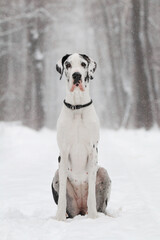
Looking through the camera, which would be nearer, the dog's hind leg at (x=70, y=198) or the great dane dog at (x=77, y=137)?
the great dane dog at (x=77, y=137)

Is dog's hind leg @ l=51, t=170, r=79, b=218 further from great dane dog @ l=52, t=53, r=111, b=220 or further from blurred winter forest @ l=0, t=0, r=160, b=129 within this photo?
blurred winter forest @ l=0, t=0, r=160, b=129

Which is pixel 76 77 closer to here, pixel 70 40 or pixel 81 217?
pixel 81 217

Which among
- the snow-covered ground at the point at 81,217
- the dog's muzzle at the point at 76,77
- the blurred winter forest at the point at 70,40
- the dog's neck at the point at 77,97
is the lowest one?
the snow-covered ground at the point at 81,217

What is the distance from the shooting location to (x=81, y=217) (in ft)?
15.4

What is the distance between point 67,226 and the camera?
4008 mm

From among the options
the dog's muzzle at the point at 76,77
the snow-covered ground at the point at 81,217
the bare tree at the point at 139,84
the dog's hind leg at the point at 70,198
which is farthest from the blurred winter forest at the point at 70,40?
the dog's muzzle at the point at 76,77

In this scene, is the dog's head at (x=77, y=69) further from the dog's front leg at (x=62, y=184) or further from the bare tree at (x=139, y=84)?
the bare tree at (x=139, y=84)

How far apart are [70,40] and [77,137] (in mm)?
28952

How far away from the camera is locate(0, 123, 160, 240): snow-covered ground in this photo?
3668 millimetres

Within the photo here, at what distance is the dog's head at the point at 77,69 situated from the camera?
4426mm

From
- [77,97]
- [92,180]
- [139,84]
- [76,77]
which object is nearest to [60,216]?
[92,180]

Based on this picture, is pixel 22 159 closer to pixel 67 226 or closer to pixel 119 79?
pixel 67 226

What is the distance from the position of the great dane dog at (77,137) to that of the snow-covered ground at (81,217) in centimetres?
36

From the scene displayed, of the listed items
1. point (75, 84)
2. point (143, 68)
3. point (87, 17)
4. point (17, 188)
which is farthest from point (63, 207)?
point (87, 17)
